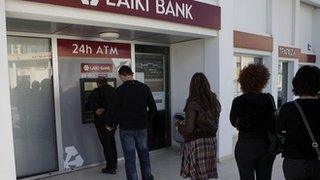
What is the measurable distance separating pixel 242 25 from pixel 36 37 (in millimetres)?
4402

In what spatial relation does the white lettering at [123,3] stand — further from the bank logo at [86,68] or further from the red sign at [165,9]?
the bank logo at [86,68]

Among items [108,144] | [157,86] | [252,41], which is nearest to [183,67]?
[157,86]

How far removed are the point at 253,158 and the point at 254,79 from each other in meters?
0.73

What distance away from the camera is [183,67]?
255 inches

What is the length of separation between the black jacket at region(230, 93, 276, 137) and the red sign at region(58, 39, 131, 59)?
3284 millimetres

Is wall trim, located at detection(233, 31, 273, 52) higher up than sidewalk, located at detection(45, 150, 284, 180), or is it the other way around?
wall trim, located at detection(233, 31, 273, 52)

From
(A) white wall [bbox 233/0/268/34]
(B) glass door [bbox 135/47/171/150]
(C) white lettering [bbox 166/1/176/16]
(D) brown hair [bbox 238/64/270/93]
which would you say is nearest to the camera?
(D) brown hair [bbox 238/64/270/93]

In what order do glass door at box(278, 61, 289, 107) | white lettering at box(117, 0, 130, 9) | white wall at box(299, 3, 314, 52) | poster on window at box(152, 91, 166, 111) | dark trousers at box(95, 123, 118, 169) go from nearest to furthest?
white lettering at box(117, 0, 130, 9)
dark trousers at box(95, 123, 118, 169)
poster on window at box(152, 91, 166, 111)
glass door at box(278, 61, 289, 107)
white wall at box(299, 3, 314, 52)

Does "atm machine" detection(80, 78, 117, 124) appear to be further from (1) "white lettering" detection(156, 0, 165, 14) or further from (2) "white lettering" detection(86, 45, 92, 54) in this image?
(1) "white lettering" detection(156, 0, 165, 14)

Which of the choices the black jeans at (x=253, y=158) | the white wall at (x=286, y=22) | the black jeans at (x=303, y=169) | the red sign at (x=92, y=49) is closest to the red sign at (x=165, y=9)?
the red sign at (x=92, y=49)

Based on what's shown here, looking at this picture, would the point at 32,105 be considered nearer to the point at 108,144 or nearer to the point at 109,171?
the point at 108,144

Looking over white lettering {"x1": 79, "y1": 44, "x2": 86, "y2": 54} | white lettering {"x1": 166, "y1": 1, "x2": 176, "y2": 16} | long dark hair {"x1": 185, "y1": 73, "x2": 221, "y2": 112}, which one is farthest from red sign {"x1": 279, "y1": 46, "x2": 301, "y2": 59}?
long dark hair {"x1": 185, "y1": 73, "x2": 221, "y2": 112}

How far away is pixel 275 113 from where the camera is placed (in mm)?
2947

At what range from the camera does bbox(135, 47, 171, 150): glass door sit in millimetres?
6320
